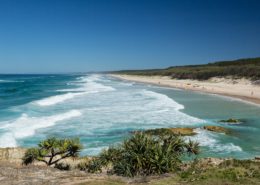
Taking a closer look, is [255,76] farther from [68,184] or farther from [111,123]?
[68,184]

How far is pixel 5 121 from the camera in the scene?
97.6ft

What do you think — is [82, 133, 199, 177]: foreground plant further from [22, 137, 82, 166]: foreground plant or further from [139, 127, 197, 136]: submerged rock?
[139, 127, 197, 136]: submerged rock

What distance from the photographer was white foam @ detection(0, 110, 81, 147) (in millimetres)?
22214

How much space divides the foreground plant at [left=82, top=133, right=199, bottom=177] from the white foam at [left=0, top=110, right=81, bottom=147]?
30.2 feet

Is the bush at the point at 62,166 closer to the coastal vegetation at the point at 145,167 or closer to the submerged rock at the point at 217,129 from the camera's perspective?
the coastal vegetation at the point at 145,167

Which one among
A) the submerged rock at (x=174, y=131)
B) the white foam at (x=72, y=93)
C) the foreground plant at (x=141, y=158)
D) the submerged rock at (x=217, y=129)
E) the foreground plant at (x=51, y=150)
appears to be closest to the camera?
the foreground plant at (x=141, y=158)

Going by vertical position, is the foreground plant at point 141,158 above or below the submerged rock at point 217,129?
above

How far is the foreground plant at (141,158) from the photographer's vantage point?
39.8 ft

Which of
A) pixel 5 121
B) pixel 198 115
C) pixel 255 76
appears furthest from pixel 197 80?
pixel 5 121

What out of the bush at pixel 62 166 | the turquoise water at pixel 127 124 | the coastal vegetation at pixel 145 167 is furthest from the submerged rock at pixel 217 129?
the bush at pixel 62 166

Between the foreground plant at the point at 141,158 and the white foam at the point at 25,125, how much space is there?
362 inches

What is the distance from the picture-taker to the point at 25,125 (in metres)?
26.8

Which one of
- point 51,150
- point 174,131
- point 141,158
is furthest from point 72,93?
point 141,158

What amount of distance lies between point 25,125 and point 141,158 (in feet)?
54.8
